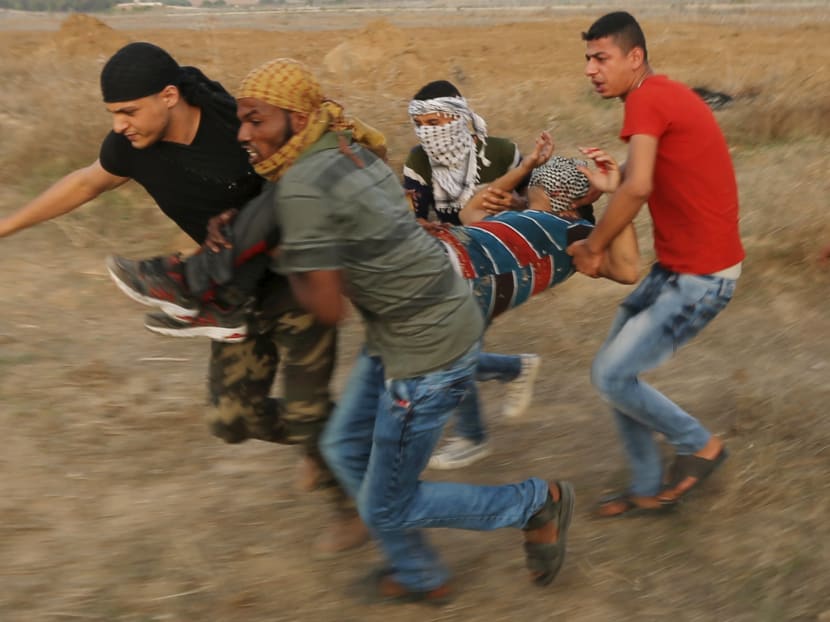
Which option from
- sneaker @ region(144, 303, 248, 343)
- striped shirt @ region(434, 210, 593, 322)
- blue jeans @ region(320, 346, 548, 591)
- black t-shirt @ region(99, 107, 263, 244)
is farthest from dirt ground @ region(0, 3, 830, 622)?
black t-shirt @ region(99, 107, 263, 244)

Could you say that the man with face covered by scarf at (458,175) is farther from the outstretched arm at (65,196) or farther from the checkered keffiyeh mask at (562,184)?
the outstretched arm at (65,196)

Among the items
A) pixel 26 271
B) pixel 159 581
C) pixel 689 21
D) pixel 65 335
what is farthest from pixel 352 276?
pixel 689 21

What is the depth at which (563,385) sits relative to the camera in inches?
222

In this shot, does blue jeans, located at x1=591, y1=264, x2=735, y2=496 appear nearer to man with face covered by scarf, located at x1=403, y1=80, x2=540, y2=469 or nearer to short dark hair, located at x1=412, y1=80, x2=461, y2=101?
man with face covered by scarf, located at x1=403, y1=80, x2=540, y2=469

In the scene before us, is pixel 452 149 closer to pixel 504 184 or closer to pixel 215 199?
pixel 504 184

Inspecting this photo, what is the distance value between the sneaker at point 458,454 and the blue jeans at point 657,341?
3.23ft

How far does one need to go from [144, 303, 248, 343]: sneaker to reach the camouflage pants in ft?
0.40

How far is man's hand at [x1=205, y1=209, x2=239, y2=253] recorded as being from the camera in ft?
10.8

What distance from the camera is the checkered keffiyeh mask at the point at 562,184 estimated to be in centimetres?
398

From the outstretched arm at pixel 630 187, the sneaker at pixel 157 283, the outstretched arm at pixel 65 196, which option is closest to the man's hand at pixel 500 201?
the outstretched arm at pixel 630 187

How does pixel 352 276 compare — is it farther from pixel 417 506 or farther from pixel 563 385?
pixel 563 385

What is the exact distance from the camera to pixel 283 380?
12.1 ft

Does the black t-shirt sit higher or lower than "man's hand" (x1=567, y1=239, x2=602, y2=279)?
higher

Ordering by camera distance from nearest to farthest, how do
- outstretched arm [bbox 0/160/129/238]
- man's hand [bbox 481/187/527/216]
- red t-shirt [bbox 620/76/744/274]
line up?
red t-shirt [bbox 620/76/744/274] < outstretched arm [bbox 0/160/129/238] < man's hand [bbox 481/187/527/216]
